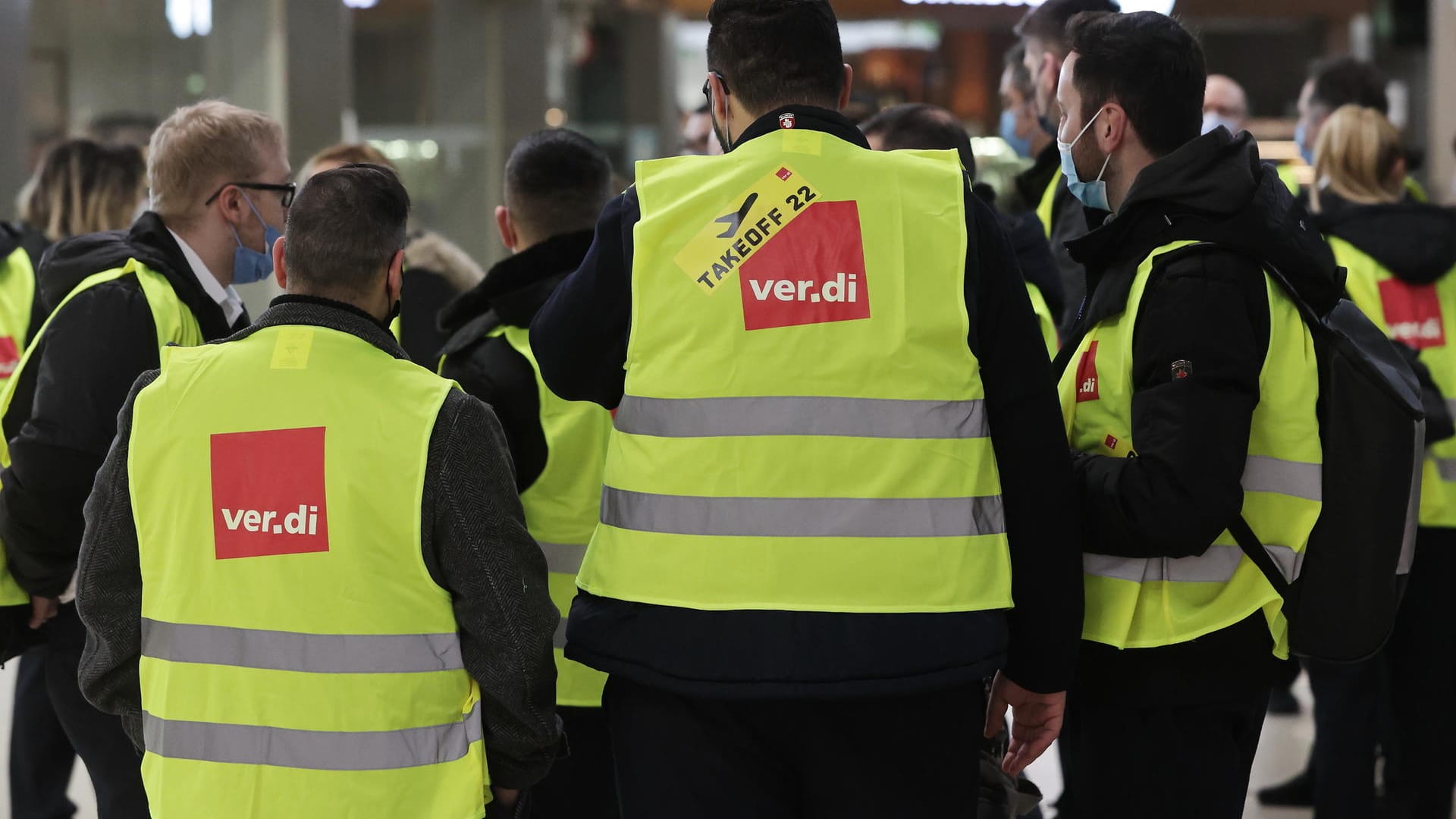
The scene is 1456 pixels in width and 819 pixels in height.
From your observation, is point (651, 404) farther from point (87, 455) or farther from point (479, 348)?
point (87, 455)

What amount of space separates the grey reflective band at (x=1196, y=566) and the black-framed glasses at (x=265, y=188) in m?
1.62

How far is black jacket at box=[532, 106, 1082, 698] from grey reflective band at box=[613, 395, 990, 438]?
10 cm

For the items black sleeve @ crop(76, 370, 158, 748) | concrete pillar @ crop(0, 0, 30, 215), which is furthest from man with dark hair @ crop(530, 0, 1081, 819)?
concrete pillar @ crop(0, 0, 30, 215)

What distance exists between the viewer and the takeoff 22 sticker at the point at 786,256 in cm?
190

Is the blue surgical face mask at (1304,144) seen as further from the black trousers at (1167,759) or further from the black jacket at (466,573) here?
the black jacket at (466,573)

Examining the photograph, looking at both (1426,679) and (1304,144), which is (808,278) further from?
(1304,144)

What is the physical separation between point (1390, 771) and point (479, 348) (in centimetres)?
264

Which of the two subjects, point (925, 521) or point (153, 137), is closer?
point (925, 521)

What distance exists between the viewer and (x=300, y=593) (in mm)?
1918

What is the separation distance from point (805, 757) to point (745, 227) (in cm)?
69

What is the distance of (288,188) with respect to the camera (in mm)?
2828

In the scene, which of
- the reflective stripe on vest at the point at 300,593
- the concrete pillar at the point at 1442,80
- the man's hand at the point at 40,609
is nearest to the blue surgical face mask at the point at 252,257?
the man's hand at the point at 40,609

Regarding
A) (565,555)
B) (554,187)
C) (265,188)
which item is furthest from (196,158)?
(565,555)

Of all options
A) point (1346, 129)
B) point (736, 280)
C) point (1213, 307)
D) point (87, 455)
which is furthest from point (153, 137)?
point (1346, 129)
